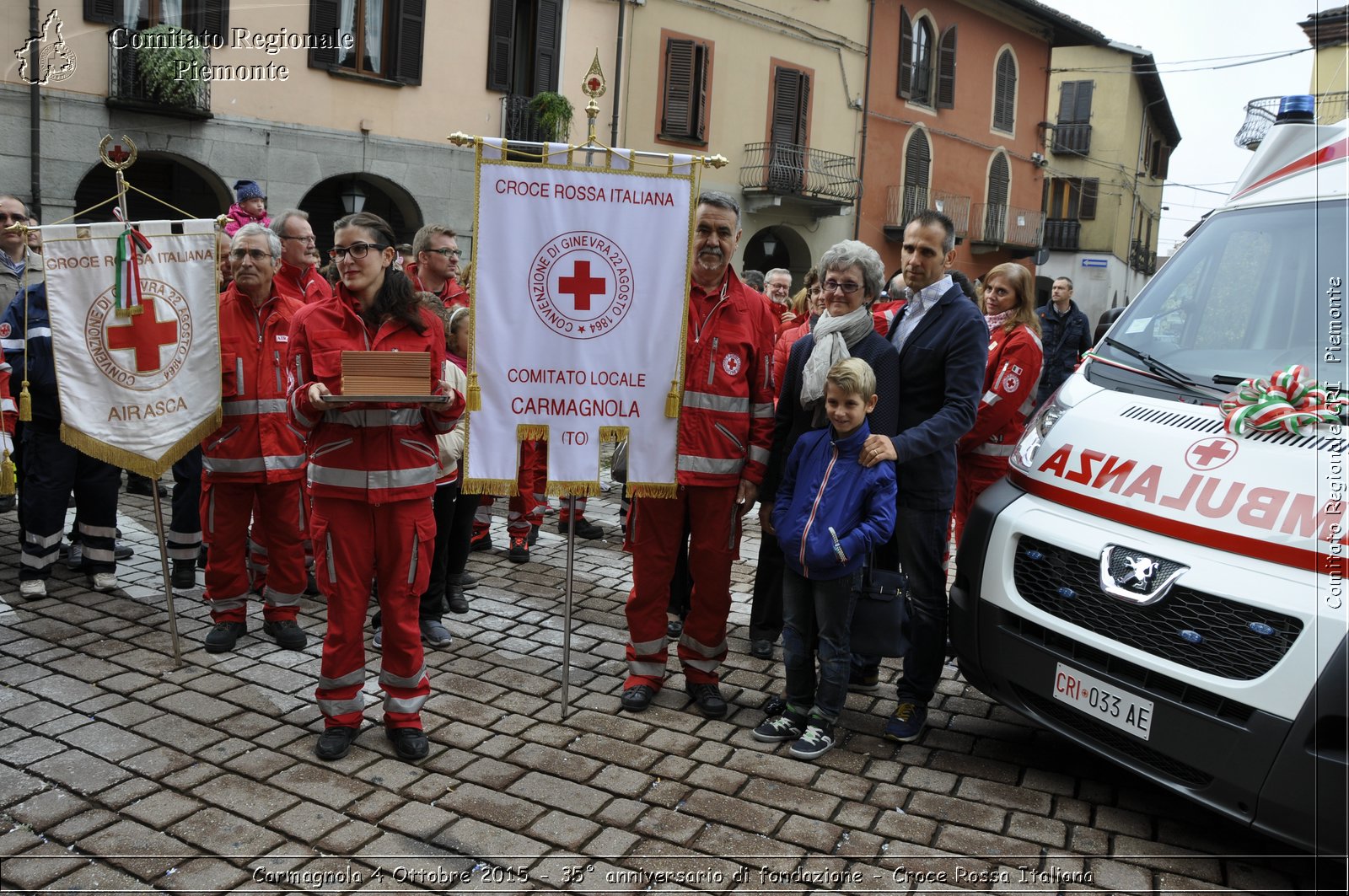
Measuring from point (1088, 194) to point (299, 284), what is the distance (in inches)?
1338

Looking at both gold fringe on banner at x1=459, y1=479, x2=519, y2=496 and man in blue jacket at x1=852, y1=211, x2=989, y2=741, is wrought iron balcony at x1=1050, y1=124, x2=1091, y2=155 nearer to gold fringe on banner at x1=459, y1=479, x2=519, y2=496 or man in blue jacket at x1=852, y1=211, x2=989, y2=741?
man in blue jacket at x1=852, y1=211, x2=989, y2=741

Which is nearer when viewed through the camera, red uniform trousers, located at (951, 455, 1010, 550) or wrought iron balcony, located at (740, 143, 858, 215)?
red uniform trousers, located at (951, 455, 1010, 550)

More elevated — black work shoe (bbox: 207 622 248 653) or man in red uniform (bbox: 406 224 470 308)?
man in red uniform (bbox: 406 224 470 308)

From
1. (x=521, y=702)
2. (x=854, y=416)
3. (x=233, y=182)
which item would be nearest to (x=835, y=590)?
(x=854, y=416)

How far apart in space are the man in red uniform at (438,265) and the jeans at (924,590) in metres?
3.02

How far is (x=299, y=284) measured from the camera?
5645mm

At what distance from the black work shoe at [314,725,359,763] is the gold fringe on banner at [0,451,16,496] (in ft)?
7.17

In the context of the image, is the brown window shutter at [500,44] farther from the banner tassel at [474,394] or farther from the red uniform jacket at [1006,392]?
the banner tassel at [474,394]

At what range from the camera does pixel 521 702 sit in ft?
15.4

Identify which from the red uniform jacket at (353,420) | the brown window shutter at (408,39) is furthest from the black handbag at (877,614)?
the brown window shutter at (408,39)

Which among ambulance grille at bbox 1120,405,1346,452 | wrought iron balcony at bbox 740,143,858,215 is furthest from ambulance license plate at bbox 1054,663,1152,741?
wrought iron balcony at bbox 740,143,858,215

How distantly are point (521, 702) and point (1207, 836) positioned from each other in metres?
2.75

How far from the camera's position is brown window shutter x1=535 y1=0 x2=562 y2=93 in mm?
17047

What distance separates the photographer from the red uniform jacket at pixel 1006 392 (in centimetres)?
559
